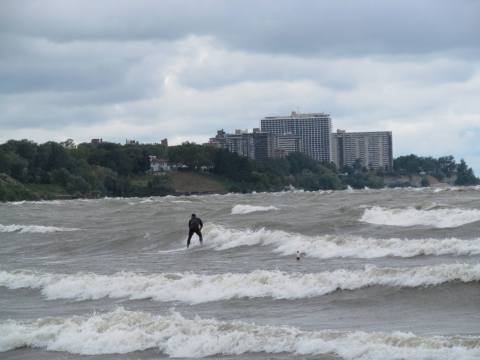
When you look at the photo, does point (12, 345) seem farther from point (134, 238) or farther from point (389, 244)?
point (134, 238)

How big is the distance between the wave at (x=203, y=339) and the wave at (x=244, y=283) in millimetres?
2989

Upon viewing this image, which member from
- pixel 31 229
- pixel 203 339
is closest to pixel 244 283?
pixel 203 339

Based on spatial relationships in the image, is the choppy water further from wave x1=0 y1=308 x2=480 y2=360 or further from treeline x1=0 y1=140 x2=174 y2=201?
treeline x1=0 y1=140 x2=174 y2=201

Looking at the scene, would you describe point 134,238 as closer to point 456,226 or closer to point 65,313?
point 456,226

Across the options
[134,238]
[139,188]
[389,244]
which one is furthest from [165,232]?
[139,188]

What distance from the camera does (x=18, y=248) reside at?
40281 millimetres

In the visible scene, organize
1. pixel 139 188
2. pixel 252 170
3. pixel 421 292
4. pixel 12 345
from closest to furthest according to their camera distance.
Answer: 1. pixel 12 345
2. pixel 421 292
3. pixel 139 188
4. pixel 252 170

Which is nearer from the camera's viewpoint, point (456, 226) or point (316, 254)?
point (316, 254)

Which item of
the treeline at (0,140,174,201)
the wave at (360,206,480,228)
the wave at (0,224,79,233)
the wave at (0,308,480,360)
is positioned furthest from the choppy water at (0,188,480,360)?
the treeline at (0,140,174,201)

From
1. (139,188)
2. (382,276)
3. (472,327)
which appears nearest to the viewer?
(472,327)

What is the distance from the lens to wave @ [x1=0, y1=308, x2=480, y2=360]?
12.5 m

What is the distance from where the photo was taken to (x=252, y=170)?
652 feet

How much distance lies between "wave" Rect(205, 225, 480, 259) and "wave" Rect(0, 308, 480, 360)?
8.90m

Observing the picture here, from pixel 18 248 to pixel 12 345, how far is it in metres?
24.1
